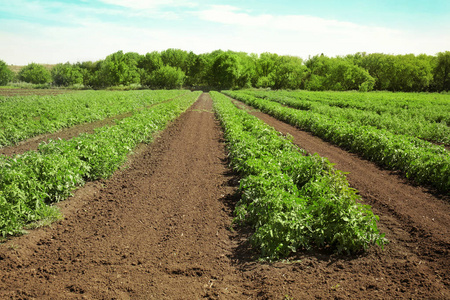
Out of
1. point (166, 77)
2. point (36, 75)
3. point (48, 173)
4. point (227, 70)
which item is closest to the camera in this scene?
point (48, 173)

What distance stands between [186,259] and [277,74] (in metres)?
100

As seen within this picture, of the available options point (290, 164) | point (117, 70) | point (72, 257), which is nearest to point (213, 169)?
point (290, 164)

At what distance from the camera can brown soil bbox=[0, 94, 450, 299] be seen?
4.14m

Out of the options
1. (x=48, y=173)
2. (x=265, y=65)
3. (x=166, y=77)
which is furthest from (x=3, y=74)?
(x=48, y=173)

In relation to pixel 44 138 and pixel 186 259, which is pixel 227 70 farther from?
pixel 186 259

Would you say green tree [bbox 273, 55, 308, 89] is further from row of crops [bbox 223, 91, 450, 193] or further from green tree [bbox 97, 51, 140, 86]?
row of crops [bbox 223, 91, 450, 193]

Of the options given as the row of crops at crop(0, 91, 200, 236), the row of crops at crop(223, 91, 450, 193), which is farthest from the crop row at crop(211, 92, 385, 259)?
the row of crops at crop(223, 91, 450, 193)

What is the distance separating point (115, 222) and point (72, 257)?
1.39 m

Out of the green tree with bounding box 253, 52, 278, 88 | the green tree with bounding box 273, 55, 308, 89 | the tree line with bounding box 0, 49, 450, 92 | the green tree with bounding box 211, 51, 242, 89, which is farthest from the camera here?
the green tree with bounding box 253, 52, 278, 88

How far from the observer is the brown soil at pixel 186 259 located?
4.14 metres

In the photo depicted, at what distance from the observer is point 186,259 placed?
5012 millimetres

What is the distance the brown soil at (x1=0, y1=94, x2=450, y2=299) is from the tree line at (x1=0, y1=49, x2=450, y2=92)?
279 feet

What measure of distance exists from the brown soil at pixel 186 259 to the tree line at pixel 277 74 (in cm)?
8518

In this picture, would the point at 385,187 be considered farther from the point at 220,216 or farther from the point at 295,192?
the point at 220,216
